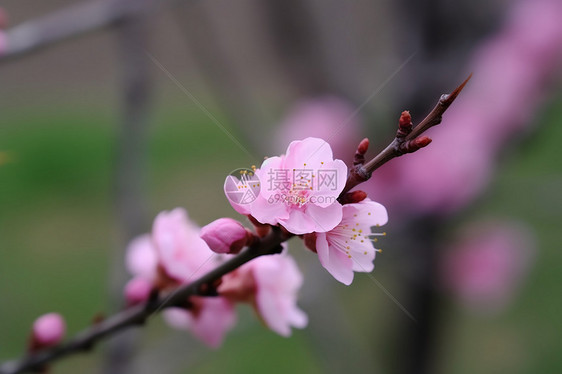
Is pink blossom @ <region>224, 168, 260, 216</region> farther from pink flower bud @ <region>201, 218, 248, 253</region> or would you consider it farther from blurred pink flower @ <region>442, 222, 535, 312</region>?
blurred pink flower @ <region>442, 222, 535, 312</region>

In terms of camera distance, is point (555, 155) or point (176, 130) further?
point (176, 130)

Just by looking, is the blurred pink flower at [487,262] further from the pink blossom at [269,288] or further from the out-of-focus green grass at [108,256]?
the pink blossom at [269,288]

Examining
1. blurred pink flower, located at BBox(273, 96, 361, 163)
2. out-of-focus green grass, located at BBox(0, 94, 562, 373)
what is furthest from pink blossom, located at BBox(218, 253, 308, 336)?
out-of-focus green grass, located at BBox(0, 94, 562, 373)

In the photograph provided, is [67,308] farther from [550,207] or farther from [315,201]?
[315,201]

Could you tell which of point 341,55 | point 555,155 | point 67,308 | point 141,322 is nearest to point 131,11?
point 341,55

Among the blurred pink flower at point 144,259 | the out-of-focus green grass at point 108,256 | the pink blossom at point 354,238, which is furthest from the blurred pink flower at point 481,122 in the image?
the pink blossom at point 354,238

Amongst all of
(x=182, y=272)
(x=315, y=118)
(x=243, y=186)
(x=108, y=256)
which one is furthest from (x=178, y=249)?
(x=108, y=256)

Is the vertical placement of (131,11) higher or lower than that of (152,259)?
higher
